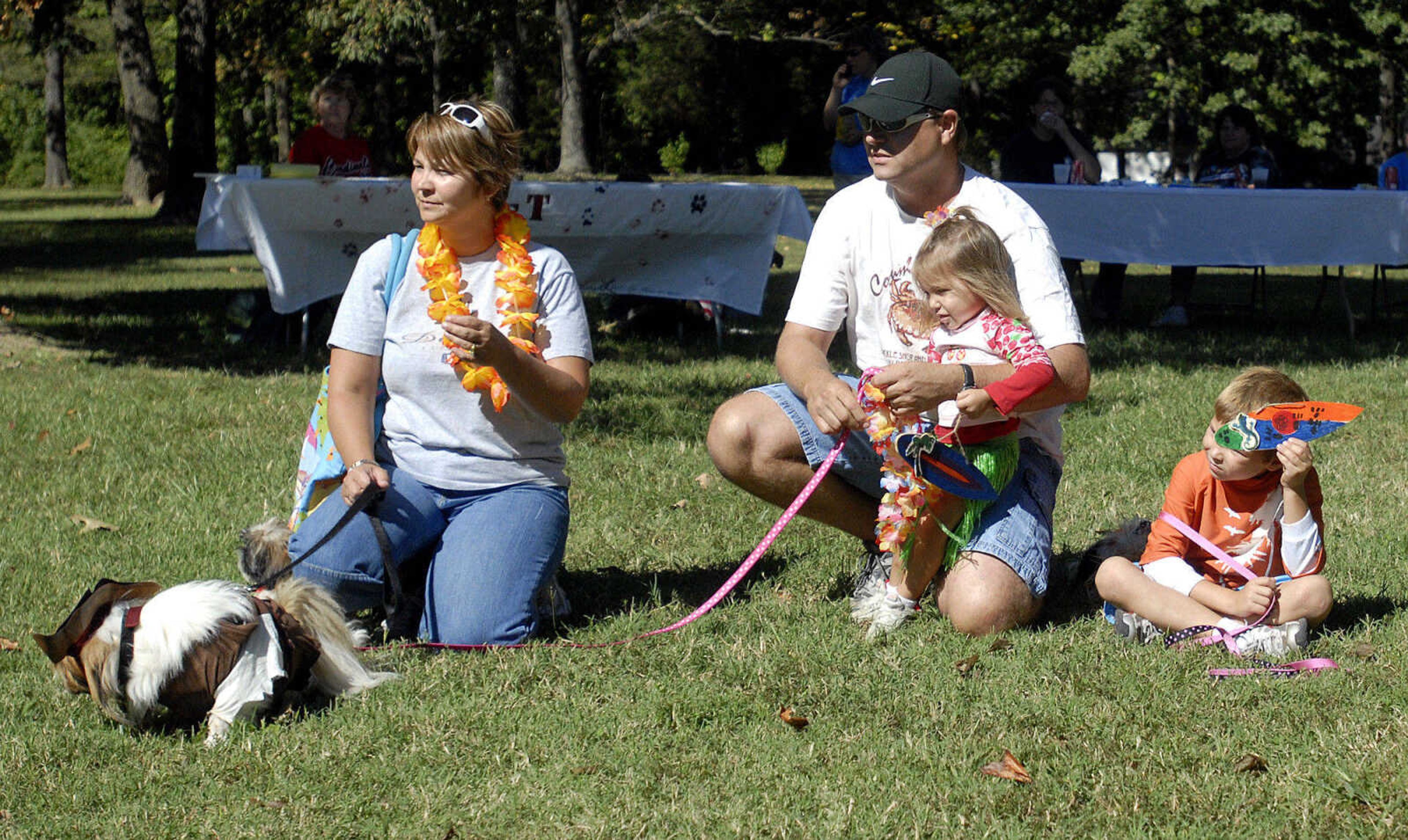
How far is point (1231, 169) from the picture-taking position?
10070 mm

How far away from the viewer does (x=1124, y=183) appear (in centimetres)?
974

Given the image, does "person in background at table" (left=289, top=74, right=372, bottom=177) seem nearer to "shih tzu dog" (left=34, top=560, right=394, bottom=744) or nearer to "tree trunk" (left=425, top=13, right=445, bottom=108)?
"shih tzu dog" (left=34, top=560, right=394, bottom=744)

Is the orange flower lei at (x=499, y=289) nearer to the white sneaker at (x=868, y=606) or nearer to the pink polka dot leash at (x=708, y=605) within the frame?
the pink polka dot leash at (x=708, y=605)

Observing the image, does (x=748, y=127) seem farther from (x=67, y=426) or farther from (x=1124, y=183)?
(x=67, y=426)

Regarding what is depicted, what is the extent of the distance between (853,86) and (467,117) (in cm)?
669

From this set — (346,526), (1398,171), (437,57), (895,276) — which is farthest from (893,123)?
(437,57)

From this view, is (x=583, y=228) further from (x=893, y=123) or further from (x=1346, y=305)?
(x=1346, y=305)

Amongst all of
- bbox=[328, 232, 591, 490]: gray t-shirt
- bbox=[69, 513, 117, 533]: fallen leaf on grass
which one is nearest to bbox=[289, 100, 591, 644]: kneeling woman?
bbox=[328, 232, 591, 490]: gray t-shirt

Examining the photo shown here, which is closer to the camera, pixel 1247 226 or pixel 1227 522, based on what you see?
pixel 1227 522

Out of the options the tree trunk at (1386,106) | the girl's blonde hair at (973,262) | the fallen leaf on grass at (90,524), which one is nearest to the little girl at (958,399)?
the girl's blonde hair at (973,262)

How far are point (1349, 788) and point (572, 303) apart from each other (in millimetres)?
2184

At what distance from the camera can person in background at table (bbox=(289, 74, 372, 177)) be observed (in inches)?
352

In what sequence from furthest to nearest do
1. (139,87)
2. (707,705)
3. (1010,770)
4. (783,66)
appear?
(783,66) → (139,87) → (707,705) → (1010,770)

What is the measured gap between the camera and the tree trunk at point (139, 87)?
68.2 feet
